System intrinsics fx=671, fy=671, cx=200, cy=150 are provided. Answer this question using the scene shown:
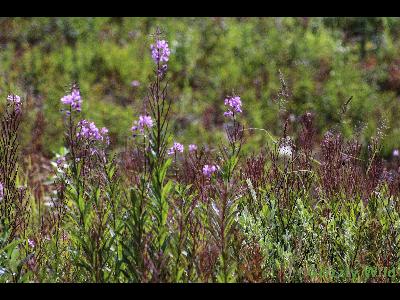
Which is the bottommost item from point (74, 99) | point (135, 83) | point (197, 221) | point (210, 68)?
point (197, 221)

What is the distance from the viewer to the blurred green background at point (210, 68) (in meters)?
9.98

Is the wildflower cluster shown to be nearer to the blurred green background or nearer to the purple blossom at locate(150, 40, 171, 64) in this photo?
the purple blossom at locate(150, 40, 171, 64)

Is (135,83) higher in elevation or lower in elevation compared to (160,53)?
higher

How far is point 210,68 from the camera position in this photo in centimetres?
1130

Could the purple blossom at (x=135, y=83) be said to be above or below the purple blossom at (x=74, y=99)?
above

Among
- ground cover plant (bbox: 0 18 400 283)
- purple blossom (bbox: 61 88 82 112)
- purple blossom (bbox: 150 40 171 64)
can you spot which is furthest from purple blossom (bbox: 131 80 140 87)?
purple blossom (bbox: 150 40 171 64)

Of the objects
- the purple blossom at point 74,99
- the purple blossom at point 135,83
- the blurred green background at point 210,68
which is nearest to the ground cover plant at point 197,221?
the purple blossom at point 74,99

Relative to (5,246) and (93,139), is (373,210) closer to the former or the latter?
(93,139)

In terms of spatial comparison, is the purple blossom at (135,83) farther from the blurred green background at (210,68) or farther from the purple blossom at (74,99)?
the purple blossom at (74,99)

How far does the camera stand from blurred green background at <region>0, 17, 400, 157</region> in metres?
9.98

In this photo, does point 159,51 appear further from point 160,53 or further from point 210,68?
point 210,68

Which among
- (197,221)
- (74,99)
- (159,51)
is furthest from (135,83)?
(197,221)
